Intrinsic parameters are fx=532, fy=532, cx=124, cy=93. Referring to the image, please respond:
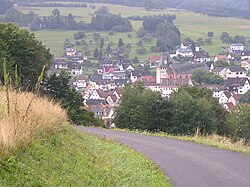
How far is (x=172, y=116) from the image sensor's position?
1248 inches

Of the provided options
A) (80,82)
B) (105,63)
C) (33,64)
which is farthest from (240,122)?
(105,63)

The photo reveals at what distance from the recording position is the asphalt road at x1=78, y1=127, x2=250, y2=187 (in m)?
8.88

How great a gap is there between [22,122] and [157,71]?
10090cm

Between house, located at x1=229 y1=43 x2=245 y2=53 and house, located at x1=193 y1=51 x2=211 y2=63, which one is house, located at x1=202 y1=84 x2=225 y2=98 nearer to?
house, located at x1=193 y1=51 x2=211 y2=63

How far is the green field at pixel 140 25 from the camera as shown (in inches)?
4946

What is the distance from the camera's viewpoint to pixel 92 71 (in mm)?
117938

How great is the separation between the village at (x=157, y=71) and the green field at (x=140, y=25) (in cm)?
516

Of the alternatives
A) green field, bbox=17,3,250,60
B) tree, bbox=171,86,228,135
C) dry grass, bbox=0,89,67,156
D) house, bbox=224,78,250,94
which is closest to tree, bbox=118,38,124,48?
green field, bbox=17,3,250,60

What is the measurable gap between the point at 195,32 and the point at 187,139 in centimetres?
13693

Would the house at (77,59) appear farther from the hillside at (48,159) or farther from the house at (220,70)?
the hillside at (48,159)

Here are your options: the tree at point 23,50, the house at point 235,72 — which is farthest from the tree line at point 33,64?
the house at point 235,72

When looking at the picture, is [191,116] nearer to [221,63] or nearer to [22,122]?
[22,122]

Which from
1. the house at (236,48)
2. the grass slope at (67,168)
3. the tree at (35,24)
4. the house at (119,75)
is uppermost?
the grass slope at (67,168)

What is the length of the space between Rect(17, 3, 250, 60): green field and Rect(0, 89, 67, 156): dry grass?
10677cm
